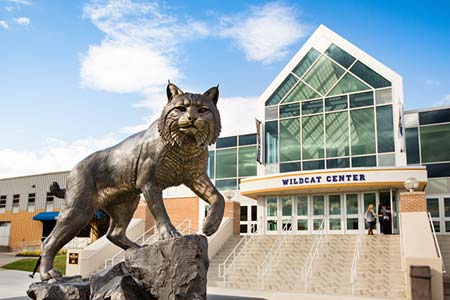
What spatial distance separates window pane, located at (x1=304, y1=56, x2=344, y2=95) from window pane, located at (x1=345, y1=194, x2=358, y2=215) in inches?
206

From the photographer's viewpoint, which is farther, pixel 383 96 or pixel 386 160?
pixel 383 96

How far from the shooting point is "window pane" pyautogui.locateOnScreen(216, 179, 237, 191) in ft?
79.6

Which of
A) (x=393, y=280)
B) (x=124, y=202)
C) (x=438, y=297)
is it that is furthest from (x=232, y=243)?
(x=124, y=202)

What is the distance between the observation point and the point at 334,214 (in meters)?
19.5

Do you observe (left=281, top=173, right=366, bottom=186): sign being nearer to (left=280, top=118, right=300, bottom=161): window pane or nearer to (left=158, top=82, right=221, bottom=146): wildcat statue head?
(left=280, top=118, right=300, bottom=161): window pane

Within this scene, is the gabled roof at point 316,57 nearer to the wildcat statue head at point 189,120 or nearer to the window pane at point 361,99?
the window pane at point 361,99

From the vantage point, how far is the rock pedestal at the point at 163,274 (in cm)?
391

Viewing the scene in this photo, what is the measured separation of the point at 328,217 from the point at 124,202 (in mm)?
15754

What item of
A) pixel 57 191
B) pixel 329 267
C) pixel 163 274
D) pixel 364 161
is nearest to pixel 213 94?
pixel 163 274

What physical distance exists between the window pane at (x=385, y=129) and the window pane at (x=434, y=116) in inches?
69.3

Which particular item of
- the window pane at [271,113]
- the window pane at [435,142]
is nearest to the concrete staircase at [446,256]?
the window pane at [435,142]

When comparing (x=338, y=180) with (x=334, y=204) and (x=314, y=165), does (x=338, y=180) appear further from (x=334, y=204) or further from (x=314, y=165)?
(x=314, y=165)

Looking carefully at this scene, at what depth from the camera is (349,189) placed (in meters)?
19.0

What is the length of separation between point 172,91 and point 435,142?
1875cm
